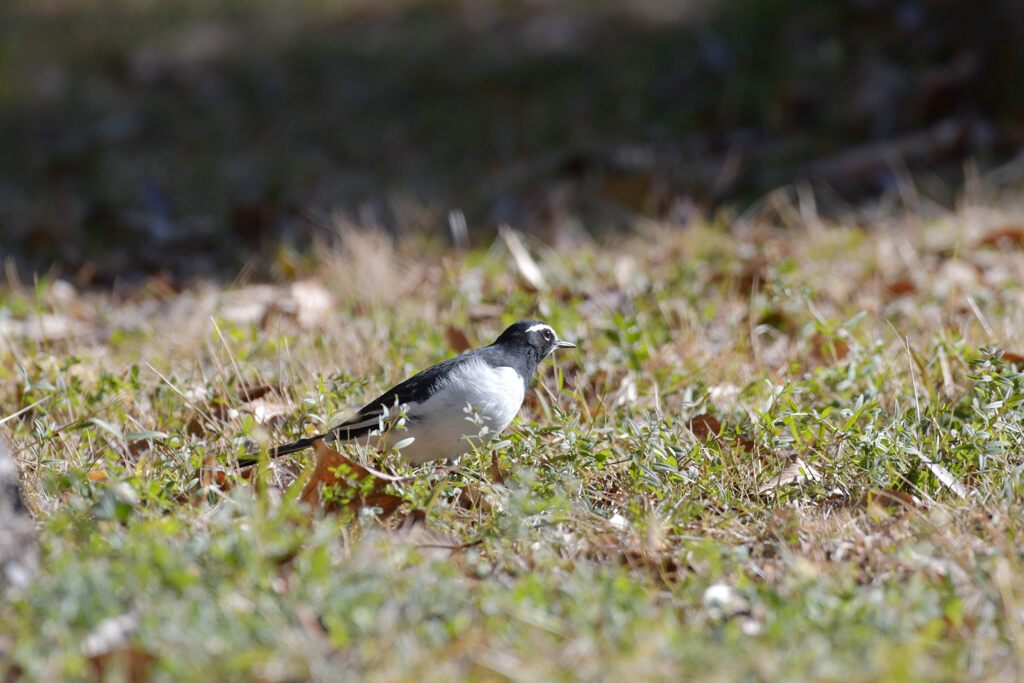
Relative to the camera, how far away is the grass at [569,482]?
81.7 inches

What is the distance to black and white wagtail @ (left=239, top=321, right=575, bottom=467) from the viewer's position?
3076 millimetres

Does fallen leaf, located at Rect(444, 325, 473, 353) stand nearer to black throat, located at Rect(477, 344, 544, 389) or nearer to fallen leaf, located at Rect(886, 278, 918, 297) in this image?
black throat, located at Rect(477, 344, 544, 389)

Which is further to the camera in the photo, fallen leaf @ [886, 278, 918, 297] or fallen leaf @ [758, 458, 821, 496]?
fallen leaf @ [886, 278, 918, 297]

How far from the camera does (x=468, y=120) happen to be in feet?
27.4

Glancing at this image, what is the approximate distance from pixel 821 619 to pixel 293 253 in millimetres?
4012

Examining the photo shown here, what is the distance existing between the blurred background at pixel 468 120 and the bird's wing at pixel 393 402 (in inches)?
83.7

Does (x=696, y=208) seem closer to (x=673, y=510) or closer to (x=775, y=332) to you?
(x=775, y=332)

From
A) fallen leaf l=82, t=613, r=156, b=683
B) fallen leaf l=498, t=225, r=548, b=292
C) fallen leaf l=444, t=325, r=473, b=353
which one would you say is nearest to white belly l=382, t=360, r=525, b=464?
fallen leaf l=444, t=325, r=473, b=353

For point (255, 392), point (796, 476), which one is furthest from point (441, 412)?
point (796, 476)

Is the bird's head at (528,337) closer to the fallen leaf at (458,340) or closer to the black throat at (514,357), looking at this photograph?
the black throat at (514,357)

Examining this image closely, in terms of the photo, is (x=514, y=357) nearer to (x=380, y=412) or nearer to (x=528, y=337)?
(x=528, y=337)

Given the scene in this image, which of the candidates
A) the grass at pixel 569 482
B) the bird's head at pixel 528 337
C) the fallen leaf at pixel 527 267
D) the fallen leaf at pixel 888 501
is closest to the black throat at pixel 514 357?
the bird's head at pixel 528 337

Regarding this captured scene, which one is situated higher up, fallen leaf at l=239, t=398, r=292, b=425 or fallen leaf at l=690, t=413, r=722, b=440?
fallen leaf at l=239, t=398, r=292, b=425

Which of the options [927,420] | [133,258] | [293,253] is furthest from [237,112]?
[927,420]
